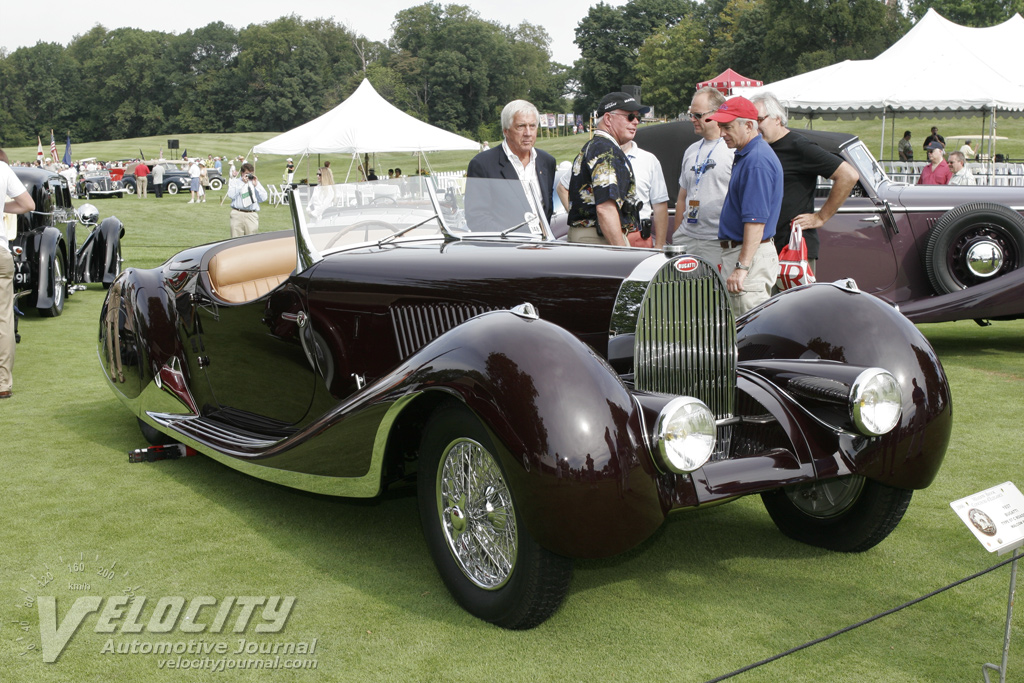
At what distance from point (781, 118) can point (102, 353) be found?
4.92 meters

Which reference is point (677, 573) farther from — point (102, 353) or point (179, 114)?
point (179, 114)

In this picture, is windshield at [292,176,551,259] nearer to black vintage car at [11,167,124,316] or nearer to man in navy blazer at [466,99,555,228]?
man in navy blazer at [466,99,555,228]

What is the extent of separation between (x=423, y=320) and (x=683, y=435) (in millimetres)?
1497

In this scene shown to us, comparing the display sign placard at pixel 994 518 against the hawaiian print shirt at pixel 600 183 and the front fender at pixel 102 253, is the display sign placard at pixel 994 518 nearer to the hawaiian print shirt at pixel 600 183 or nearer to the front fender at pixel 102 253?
the hawaiian print shirt at pixel 600 183

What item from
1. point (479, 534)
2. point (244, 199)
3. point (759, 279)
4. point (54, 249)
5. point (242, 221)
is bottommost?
point (479, 534)

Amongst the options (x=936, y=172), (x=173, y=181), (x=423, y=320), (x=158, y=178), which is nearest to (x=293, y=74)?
(x=173, y=181)

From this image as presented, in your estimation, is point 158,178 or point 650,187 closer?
point 650,187

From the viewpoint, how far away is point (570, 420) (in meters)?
2.72

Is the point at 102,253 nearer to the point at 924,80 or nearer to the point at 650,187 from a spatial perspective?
the point at 650,187

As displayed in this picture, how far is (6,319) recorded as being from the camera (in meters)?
6.90

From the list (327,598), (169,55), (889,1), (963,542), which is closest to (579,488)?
(327,598)

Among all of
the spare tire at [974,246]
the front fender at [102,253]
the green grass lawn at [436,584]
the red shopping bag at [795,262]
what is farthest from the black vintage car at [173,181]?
the red shopping bag at [795,262]

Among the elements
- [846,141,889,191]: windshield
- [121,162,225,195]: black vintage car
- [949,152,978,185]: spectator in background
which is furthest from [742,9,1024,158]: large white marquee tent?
[121,162,225,195]: black vintage car

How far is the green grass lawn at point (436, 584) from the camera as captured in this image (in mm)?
2896
